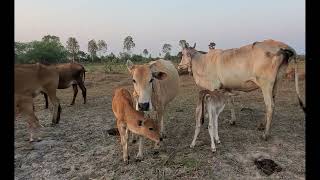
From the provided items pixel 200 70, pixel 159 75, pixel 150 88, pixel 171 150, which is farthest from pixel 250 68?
pixel 171 150

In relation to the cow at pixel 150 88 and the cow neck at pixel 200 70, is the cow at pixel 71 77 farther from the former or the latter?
the cow at pixel 150 88

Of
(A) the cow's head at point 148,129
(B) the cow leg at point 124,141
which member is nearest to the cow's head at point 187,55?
(B) the cow leg at point 124,141

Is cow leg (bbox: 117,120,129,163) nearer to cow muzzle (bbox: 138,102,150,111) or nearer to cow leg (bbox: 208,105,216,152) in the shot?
cow muzzle (bbox: 138,102,150,111)

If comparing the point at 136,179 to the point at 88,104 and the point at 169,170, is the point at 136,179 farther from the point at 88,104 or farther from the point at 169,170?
the point at 88,104

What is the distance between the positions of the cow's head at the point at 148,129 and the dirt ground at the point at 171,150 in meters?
0.50

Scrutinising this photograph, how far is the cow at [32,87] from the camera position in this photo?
8273 millimetres

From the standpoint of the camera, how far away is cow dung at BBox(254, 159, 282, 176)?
621 centimetres

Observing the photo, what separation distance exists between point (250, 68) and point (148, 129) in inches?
106

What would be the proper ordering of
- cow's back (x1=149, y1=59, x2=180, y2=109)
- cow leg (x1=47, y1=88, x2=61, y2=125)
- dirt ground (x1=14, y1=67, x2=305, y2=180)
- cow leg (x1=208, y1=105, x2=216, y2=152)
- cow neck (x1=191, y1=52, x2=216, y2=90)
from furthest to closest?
cow leg (x1=47, y1=88, x2=61, y2=125), cow neck (x1=191, y1=52, x2=216, y2=90), cow's back (x1=149, y1=59, x2=180, y2=109), cow leg (x1=208, y1=105, x2=216, y2=152), dirt ground (x1=14, y1=67, x2=305, y2=180)

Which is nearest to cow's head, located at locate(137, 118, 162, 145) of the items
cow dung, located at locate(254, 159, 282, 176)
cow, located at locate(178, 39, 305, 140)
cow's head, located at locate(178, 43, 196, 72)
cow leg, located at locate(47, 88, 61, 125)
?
cow dung, located at locate(254, 159, 282, 176)

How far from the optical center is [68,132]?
8992 mm

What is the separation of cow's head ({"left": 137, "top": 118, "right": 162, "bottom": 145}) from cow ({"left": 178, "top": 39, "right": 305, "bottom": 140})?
7.78 ft

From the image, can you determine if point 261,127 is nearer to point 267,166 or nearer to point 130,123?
point 267,166
